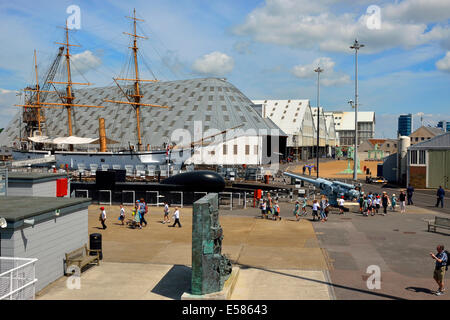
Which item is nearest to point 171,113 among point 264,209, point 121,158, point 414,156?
point 121,158

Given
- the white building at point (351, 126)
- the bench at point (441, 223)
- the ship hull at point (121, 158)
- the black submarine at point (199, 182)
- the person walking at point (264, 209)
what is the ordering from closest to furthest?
the bench at point (441, 223) < the person walking at point (264, 209) < the black submarine at point (199, 182) < the ship hull at point (121, 158) < the white building at point (351, 126)

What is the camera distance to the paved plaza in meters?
12.1

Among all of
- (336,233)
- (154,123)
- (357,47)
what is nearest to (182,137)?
(154,123)

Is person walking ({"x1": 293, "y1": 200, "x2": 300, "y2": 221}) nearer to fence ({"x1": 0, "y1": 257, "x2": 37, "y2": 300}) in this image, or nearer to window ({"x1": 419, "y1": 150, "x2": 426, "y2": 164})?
fence ({"x1": 0, "y1": 257, "x2": 37, "y2": 300})

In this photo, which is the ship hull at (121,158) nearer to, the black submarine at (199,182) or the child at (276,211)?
the black submarine at (199,182)

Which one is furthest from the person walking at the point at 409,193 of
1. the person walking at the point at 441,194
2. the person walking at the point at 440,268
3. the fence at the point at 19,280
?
the fence at the point at 19,280

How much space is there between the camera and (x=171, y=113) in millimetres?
81125

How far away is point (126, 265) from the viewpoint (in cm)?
1502

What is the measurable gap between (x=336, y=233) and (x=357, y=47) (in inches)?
1220

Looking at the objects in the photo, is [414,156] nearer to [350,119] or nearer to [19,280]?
[19,280]

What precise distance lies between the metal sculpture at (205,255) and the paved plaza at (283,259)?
104 centimetres

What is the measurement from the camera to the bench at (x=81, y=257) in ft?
45.1

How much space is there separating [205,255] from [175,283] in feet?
7.73
